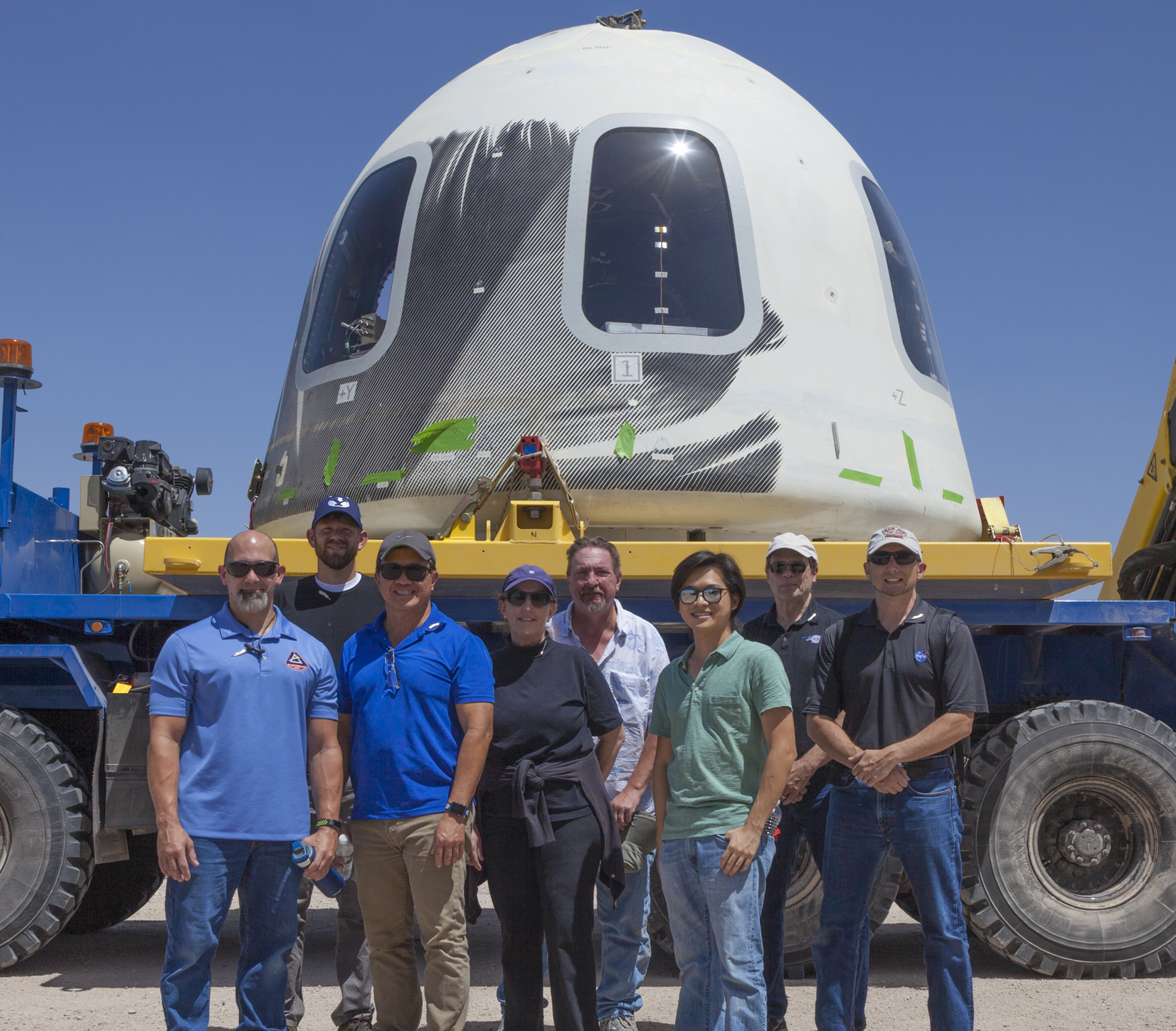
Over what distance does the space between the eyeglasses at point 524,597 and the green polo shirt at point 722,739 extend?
560 millimetres

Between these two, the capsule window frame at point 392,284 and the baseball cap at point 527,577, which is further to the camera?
the capsule window frame at point 392,284

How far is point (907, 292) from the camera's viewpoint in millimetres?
6824

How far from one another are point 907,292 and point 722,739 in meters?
3.77

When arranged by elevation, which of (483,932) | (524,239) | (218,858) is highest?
(524,239)

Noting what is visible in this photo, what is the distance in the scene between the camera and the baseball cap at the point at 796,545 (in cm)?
453

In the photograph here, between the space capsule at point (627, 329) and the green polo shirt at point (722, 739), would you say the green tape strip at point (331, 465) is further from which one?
the green polo shirt at point (722, 739)

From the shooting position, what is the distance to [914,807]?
4062 mm

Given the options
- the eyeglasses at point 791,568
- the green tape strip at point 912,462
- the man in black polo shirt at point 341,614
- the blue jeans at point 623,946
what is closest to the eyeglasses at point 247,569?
the man in black polo shirt at point 341,614

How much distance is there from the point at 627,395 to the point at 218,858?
287cm

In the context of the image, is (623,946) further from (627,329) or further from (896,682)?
(627,329)

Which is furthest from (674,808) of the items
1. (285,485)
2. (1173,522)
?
(1173,522)

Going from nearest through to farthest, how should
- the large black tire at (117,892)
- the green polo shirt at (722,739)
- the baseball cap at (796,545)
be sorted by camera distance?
the green polo shirt at (722,739) < the baseball cap at (796,545) < the large black tire at (117,892)

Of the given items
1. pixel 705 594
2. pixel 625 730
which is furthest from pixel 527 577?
pixel 625 730

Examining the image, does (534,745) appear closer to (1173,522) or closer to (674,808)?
(674,808)
